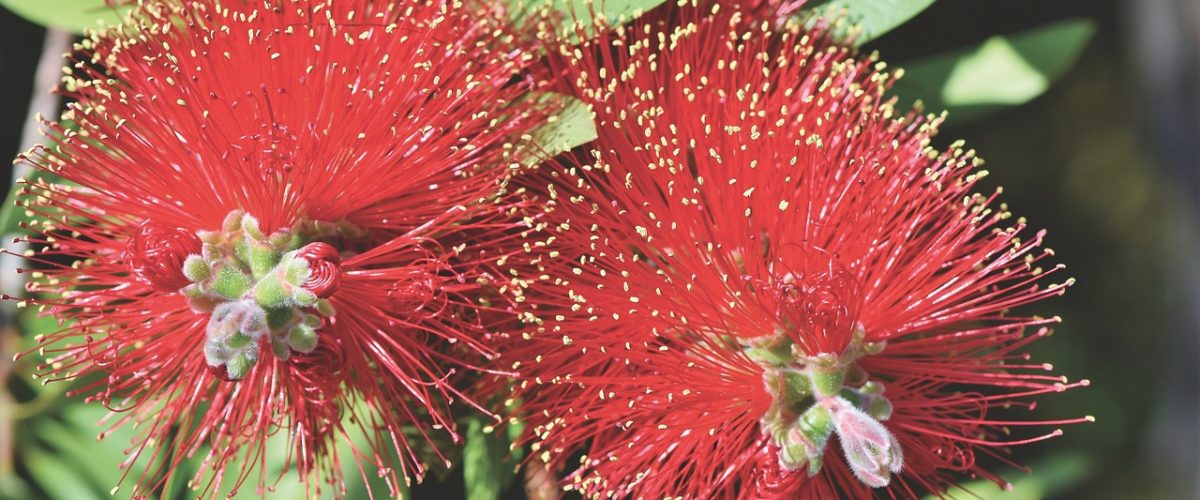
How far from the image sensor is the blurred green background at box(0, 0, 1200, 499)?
219 centimetres

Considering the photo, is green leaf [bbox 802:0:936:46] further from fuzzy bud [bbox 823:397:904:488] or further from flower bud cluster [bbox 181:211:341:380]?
flower bud cluster [bbox 181:211:341:380]

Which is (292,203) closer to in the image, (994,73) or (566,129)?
(566,129)

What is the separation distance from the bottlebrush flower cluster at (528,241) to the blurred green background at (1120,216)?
102cm

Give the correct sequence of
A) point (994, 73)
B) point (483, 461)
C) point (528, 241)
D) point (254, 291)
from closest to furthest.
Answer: point (254, 291) → point (528, 241) → point (483, 461) → point (994, 73)

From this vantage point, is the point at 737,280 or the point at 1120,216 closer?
the point at 737,280

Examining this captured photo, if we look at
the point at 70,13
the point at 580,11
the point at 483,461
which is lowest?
the point at 483,461

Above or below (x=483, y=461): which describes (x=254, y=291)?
above

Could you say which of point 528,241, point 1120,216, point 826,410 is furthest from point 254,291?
point 1120,216

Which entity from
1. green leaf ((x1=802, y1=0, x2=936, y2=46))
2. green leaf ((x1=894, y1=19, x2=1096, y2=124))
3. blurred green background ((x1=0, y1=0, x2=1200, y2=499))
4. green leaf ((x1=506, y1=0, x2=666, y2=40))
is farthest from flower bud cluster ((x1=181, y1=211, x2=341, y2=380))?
blurred green background ((x1=0, y1=0, x2=1200, y2=499))

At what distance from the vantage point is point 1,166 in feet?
6.28

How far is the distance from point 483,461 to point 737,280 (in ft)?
1.40

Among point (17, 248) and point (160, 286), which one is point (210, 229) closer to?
point (160, 286)

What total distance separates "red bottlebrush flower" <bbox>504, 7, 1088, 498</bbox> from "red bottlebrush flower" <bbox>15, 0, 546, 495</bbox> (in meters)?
0.10

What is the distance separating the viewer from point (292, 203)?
3.68 ft
